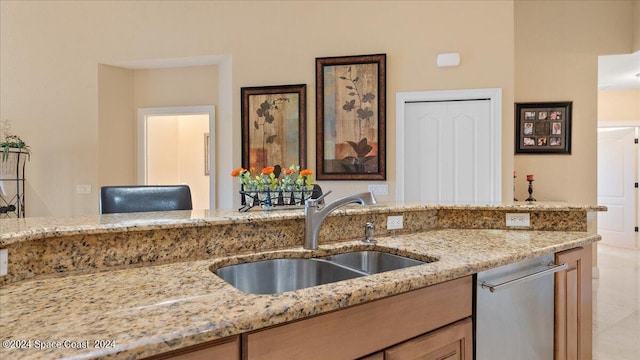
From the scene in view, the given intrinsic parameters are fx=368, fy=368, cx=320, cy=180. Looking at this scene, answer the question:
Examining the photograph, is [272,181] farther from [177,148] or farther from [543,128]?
[177,148]

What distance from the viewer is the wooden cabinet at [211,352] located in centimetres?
76

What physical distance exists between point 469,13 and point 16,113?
517 cm

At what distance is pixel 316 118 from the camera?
384cm

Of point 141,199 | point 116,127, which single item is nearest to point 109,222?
point 141,199

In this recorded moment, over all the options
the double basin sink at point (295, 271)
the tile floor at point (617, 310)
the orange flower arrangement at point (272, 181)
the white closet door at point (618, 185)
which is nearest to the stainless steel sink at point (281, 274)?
the double basin sink at point (295, 271)

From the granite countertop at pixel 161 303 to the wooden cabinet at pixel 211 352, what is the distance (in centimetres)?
3

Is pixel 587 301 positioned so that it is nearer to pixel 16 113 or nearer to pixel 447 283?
pixel 447 283

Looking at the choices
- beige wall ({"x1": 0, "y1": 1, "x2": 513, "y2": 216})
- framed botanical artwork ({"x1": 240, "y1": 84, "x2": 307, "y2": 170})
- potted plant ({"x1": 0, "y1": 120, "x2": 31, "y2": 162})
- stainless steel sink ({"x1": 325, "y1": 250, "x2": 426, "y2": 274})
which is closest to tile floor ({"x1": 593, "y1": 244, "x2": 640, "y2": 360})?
beige wall ({"x1": 0, "y1": 1, "x2": 513, "y2": 216})

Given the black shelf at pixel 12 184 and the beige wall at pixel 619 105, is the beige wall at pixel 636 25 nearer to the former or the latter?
the beige wall at pixel 619 105

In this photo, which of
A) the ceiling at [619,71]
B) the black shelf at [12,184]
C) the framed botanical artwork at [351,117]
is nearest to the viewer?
the framed botanical artwork at [351,117]

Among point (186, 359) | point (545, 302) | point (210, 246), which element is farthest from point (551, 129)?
point (186, 359)

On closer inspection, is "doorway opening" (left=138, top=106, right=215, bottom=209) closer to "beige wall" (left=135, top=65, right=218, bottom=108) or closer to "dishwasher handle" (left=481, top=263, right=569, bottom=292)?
"beige wall" (left=135, top=65, right=218, bottom=108)

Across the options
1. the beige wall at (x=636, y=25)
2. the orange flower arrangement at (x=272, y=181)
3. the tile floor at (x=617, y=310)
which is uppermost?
the beige wall at (x=636, y=25)

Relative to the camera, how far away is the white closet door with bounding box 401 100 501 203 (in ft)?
11.9
